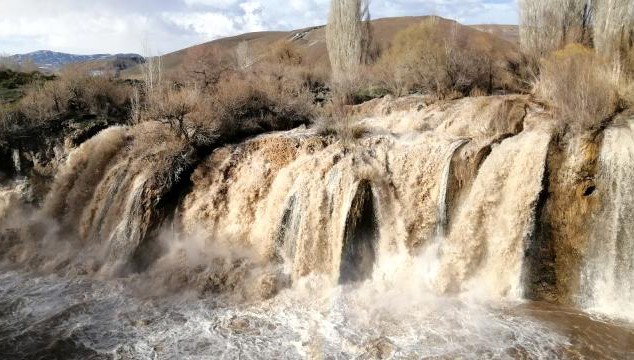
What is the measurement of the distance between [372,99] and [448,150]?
6530mm

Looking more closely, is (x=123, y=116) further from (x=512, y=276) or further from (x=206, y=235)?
(x=512, y=276)

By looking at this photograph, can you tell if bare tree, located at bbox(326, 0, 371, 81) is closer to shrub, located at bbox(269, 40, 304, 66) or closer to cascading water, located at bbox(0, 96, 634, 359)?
shrub, located at bbox(269, 40, 304, 66)

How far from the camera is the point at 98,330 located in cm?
873

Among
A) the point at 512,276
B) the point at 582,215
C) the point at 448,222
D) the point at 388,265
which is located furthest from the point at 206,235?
the point at 582,215

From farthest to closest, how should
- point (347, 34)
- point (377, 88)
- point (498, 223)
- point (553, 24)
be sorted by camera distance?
point (347, 34), point (377, 88), point (553, 24), point (498, 223)

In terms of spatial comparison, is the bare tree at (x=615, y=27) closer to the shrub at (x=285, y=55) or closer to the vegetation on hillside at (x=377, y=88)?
the vegetation on hillside at (x=377, y=88)

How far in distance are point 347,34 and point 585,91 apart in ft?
44.8

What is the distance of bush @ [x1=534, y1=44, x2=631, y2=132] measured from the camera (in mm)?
8758

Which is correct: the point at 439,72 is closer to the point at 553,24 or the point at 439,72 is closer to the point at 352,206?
the point at 553,24

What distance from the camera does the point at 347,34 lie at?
2133cm

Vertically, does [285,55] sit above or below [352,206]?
above

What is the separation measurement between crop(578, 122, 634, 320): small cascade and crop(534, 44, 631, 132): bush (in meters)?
0.54

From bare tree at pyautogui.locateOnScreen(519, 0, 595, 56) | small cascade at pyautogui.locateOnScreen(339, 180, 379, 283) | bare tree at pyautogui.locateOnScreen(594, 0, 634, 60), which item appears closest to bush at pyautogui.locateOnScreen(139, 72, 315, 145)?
small cascade at pyautogui.locateOnScreen(339, 180, 379, 283)

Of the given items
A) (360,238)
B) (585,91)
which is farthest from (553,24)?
(360,238)
